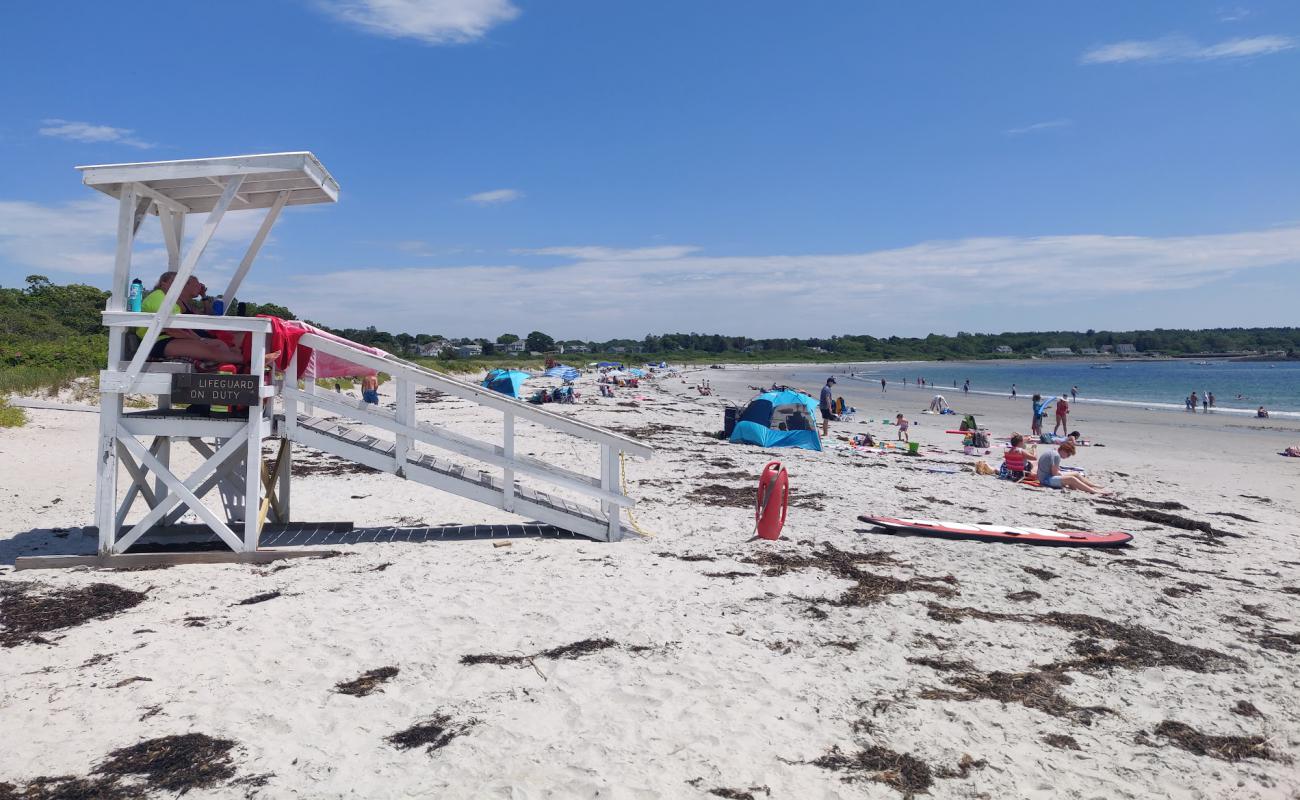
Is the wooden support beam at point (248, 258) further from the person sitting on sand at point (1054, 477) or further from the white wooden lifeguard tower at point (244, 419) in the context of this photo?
the person sitting on sand at point (1054, 477)

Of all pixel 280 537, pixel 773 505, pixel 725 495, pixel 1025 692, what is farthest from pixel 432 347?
pixel 1025 692

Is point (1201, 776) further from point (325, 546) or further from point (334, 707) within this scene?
point (325, 546)

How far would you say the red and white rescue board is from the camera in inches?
363

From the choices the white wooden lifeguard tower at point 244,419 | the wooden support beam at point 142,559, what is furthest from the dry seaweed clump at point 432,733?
the wooden support beam at point 142,559

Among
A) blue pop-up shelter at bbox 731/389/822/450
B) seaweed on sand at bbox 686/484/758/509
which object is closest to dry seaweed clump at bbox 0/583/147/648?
seaweed on sand at bbox 686/484/758/509

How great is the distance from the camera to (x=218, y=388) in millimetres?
7406

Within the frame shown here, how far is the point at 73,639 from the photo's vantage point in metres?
5.54

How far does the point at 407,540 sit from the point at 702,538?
3455 millimetres

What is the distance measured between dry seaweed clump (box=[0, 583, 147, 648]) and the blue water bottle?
2711mm

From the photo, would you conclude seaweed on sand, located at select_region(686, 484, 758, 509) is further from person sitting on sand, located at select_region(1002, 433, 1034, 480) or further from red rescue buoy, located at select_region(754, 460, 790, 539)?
person sitting on sand, located at select_region(1002, 433, 1034, 480)

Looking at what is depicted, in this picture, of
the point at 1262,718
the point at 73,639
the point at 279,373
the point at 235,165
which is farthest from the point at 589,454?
the point at 1262,718

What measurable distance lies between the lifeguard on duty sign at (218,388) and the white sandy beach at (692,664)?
5.54ft

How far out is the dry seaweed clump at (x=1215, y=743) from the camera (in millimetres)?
4348

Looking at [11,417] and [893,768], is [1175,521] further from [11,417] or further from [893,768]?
[11,417]
